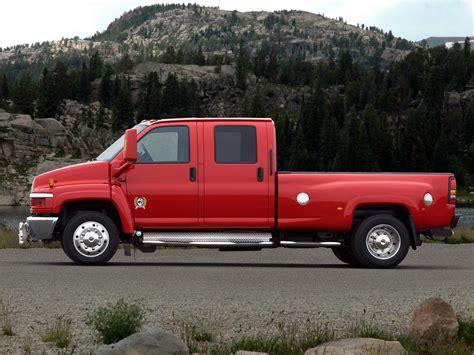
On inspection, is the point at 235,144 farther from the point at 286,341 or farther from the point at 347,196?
the point at 286,341

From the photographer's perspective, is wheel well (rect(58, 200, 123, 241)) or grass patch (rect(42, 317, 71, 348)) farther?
wheel well (rect(58, 200, 123, 241))

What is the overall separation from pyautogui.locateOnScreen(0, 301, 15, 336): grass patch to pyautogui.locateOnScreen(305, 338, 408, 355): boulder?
3.58 meters

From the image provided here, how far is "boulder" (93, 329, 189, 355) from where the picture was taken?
7.70 m

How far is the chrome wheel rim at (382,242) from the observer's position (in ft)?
50.3

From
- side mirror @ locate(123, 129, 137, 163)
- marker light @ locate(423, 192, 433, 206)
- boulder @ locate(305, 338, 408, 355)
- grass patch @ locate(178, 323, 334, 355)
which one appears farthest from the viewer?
marker light @ locate(423, 192, 433, 206)

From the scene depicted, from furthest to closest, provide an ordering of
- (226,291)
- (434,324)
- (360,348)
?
(226,291) < (434,324) < (360,348)

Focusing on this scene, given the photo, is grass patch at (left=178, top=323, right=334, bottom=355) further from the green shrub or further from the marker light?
the marker light

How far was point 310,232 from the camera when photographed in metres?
15.8

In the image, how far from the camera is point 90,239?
1505 centimetres

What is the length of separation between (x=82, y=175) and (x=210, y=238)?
2797 mm

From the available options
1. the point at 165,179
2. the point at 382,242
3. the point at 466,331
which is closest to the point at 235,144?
the point at 165,179

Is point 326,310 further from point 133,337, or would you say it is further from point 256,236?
Result: point 256,236

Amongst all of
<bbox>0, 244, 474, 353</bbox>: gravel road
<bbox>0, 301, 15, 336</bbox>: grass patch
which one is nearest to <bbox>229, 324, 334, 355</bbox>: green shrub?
<bbox>0, 244, 474, 353</bbox>: gravel road

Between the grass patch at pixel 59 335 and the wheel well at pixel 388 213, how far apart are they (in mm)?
7877
